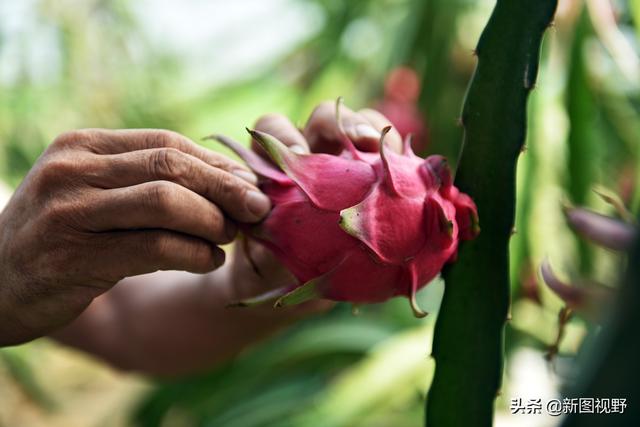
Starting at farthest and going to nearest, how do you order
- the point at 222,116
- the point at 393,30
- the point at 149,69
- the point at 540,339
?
the point at 222,116 → the point at 149,69 → the point at 393,30 → the point at 540,339

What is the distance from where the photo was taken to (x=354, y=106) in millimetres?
1486

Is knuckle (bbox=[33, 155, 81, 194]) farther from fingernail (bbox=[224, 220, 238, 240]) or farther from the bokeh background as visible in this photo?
the bokeh background

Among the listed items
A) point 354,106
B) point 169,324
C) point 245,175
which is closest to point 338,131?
point 245,175

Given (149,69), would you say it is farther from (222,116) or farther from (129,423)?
(129,423)

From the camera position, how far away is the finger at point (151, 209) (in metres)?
0.37

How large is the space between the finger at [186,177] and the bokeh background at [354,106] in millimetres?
563

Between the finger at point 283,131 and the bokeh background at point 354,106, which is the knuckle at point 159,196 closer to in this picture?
the finger at point 283,131

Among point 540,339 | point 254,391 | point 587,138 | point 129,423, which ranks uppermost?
point 587,138

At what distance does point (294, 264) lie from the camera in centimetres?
40

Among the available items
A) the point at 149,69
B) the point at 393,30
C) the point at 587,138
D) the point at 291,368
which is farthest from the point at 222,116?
the point at 587,138

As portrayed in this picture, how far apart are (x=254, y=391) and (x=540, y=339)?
0.52 meters

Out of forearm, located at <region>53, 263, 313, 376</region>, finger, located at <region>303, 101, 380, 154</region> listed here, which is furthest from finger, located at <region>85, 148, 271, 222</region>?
forearm, located at <region>53, 263, 313, 376</region>

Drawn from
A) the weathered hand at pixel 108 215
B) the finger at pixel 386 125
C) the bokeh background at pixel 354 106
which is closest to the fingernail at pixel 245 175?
the weathered hand at pixel 108 215

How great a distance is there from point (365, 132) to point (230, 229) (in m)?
0.12
